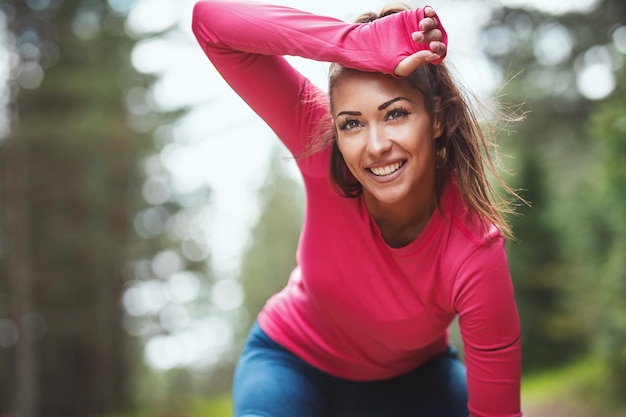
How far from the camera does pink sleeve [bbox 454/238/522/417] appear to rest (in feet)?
7.02

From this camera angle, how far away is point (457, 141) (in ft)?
7.37

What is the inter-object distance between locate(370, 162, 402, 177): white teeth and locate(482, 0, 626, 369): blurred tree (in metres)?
3.61

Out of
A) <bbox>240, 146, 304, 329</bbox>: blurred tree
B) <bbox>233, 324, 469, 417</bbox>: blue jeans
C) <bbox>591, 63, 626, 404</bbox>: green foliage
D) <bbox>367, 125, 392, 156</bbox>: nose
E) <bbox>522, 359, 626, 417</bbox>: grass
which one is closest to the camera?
<bbox>367, 125, 392, 156</bbox>: nose

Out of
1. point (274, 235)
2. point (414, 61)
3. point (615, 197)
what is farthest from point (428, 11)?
point (274, 235)

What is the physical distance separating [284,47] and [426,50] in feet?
1.63

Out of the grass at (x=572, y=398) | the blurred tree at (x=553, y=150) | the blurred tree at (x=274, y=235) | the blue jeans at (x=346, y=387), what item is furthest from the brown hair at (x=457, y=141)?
the blurred tree at (x=274, y=235)

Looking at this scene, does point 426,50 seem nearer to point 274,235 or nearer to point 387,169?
point 387,169

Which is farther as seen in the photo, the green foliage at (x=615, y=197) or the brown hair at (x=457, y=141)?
the green foliage at (x=615, y=197)

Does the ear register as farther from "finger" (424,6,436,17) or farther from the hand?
"finger" (424,6,436,17)

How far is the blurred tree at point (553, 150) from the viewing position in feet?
25.6

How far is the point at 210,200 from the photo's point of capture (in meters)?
16.8

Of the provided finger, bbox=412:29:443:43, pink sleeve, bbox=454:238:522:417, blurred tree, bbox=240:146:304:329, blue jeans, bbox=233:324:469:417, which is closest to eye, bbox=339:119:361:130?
finger, bbox=412:29:443:43

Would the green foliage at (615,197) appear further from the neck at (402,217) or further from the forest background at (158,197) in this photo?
the neck at (402,217)

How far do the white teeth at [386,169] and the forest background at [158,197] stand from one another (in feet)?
10.6
